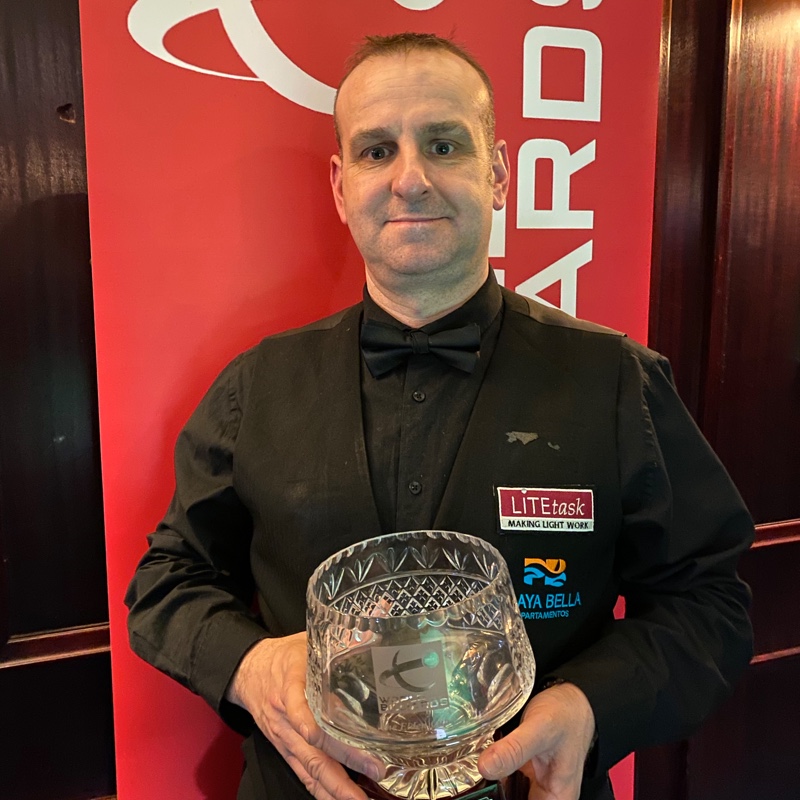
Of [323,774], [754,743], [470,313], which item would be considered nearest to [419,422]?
[470,313]

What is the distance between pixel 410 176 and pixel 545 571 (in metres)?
0.57

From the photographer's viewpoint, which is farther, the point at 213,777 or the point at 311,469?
the point at 213,777

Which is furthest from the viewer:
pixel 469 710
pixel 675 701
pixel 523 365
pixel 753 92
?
pixel 753 92

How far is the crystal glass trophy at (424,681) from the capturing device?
604 mm

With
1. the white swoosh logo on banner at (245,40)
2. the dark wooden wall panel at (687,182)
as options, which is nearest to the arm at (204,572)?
the white swoosh logo on banner at (245,40)

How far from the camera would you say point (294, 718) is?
75 centimetres

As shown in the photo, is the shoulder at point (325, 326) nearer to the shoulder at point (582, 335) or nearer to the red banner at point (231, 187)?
the red banner at point (231, 187)

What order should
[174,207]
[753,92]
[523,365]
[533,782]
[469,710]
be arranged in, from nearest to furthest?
1. [469,710]
2. [533,782]
3. [523,365]
4. [174,207]
5. [753,92]

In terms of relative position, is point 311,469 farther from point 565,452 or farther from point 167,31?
point 167,31

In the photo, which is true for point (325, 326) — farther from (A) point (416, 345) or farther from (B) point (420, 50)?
(B) point (420, 50)

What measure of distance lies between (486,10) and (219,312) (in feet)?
2.33

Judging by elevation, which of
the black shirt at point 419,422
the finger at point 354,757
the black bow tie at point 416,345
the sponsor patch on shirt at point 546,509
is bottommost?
the finger at point 354,757

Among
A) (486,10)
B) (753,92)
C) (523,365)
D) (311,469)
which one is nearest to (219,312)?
(311,469)

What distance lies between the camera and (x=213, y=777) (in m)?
1.32
